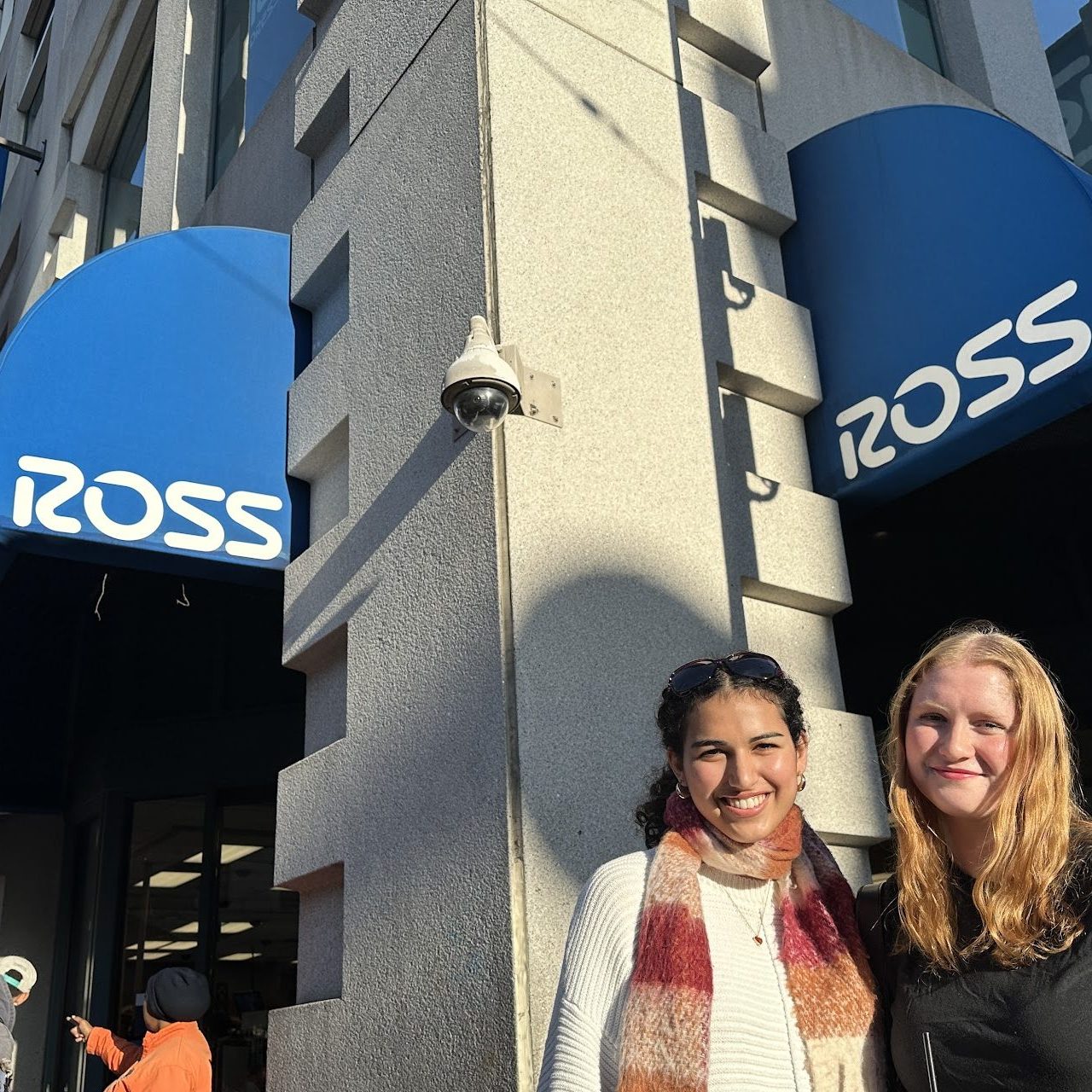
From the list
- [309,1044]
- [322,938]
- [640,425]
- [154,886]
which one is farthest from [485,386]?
[154,886]

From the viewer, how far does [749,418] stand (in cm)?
505

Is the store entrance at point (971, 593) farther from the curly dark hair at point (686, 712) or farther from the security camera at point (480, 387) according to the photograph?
the curly dark hair at point (686, 712)

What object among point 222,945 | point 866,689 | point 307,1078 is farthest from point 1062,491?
point 222,945

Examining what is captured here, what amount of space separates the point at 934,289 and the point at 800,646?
4.74 ft

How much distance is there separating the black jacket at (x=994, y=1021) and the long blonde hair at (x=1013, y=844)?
3cm

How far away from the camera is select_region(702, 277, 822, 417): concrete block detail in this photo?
5012mm

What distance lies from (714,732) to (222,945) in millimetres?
7363

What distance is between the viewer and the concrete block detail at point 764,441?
4.96 meters

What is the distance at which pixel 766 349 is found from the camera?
5.08 metres

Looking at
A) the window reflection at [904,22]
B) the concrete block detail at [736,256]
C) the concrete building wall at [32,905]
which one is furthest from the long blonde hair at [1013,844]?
the concrete building wall at [32,905]

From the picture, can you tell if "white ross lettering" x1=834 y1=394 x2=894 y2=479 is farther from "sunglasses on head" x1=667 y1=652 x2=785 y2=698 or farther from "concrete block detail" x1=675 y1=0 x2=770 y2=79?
"sunglasses on head" x1=667 y1=652 x2=785 y2=698

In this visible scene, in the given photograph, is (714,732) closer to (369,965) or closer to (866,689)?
(369,965)

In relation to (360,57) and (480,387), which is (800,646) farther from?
(360,57)

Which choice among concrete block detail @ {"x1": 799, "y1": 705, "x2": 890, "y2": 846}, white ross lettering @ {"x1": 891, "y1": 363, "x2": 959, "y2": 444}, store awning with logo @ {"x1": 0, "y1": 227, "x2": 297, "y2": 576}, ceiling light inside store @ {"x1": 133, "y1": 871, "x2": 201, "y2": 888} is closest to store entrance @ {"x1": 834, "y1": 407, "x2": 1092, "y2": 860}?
white ross lettering @ {"x1": 891, "y1": 363, "x2": 959, "y2": 444}
